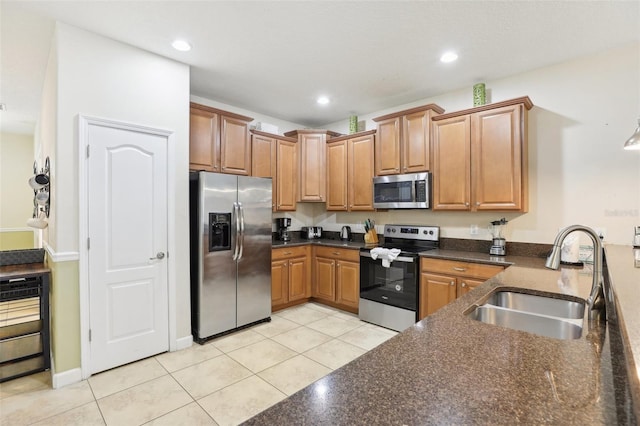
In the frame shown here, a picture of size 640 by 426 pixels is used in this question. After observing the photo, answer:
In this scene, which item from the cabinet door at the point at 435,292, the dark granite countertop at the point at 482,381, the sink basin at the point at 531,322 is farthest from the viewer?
the cabinet door at the point at 435,292

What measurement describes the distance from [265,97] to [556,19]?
299 cm

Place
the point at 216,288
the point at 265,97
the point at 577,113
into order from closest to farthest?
the point at 577,113 < the point at 216,288 < the point at 265,97

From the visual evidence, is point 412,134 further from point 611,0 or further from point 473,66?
point 611,0

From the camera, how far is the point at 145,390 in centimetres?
236

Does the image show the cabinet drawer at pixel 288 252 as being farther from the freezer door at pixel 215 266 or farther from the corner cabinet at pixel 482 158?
the corner cabinet at pixel 482 158

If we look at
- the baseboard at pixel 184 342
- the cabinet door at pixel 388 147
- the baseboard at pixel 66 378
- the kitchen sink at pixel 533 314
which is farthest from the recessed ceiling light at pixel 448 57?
the baseboard at pixel 66 378

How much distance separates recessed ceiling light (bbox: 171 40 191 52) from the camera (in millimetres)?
2701

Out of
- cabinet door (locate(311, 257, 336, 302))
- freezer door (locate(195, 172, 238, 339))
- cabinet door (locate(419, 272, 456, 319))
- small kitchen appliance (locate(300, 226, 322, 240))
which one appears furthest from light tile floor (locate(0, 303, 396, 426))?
small kitchen appliance (locate(300, 226, 322, 240))

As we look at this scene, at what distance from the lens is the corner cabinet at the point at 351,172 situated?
13.8ft

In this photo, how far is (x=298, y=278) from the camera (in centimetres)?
430

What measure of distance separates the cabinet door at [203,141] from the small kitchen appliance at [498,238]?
318cm

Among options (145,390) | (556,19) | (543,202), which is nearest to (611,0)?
(556,19)

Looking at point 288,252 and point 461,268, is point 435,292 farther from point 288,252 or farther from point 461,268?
point 288,252

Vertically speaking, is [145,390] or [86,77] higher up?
[86,77]
